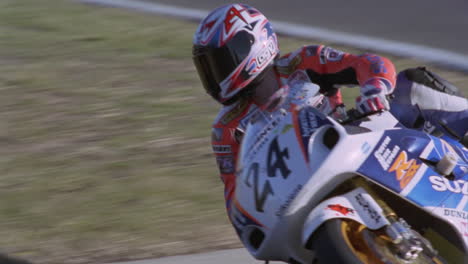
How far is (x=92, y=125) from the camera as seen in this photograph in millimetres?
6418

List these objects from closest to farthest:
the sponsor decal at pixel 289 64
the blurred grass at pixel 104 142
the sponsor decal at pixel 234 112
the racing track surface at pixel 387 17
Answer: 1. the sponsor decal at pixel 234 112
2. the sponsor decal at pixel 289 64
3. the blurred grass at pixel 104 142
4. the racing track surface at pixel 387 17

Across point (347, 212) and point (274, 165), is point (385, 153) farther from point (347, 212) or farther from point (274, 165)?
point (274, 165)

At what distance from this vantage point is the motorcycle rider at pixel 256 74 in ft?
12.2

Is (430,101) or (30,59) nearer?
(430,101)

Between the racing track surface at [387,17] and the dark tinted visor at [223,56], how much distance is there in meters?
4.86

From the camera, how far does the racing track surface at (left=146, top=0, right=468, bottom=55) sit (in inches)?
341

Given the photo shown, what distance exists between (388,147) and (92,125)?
3.75m

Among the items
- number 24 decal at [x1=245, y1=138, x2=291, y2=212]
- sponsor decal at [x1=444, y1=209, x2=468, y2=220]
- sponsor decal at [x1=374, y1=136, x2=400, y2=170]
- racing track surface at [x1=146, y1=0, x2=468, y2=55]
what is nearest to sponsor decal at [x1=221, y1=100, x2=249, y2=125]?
number 24 decal at [x1=245, y1=138, x2=291, y2=212]

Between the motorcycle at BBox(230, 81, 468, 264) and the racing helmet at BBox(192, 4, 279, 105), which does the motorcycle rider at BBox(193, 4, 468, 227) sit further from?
the motorcycle at BBox(230, 81, 468, 264)

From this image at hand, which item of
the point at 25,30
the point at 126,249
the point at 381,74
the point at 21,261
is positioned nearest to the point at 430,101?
the point at 381,74

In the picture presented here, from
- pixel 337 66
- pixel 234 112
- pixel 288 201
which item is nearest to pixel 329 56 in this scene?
pixel 337 66

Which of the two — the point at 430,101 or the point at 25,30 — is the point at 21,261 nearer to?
the point at 430,101

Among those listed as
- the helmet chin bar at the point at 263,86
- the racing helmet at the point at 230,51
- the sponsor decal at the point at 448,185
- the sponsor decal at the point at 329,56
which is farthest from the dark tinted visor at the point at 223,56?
the sponsor decal at the point at 448,185

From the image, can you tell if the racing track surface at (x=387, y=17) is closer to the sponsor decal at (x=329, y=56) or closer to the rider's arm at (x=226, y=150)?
the sponsor decal at (x=329, y=56)
